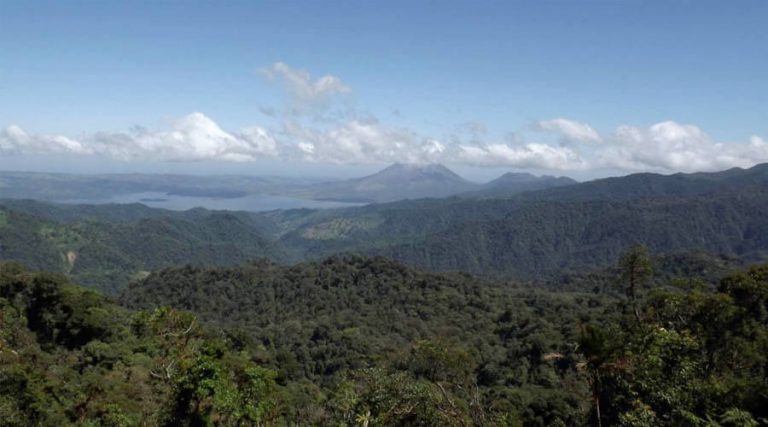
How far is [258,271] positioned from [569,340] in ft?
313

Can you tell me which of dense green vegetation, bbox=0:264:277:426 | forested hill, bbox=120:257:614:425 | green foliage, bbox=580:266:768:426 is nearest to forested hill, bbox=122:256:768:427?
green foliage, bbox=580:266:768:426

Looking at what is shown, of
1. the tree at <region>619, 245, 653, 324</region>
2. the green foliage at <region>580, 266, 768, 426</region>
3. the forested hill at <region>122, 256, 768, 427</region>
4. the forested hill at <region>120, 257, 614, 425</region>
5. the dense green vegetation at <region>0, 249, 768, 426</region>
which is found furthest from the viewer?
the forested hill at <region>120, 257, 614, 425</region>

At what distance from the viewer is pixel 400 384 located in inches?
770

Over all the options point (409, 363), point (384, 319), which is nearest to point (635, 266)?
point (409, 363)

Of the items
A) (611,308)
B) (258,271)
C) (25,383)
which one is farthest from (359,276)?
(25,383)

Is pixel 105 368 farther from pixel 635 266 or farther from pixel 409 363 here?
pixel 635 266

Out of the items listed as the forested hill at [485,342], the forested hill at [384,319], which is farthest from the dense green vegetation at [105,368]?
the forested hill at [384,319]

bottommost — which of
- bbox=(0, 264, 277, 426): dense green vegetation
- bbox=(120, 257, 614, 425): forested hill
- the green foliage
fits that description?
bbox=(120, 257, 614, 425): forested hill

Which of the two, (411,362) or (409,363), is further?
(409,363)

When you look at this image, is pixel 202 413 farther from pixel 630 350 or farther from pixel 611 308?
pixel 611 308

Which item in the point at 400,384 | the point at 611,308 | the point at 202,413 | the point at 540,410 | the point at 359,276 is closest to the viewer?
the point at 400,384

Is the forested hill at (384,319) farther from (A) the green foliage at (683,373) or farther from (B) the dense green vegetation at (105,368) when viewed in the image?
(B) the dense green vegetation at (105,368)

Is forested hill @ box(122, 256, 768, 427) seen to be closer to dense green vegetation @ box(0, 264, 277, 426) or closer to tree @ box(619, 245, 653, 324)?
tree @ box(619, 245, 653, 324)

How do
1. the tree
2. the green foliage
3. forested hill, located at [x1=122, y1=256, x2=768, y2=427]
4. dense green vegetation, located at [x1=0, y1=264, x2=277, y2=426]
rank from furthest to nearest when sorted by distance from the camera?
the tree → dense green vegetation, located at [x1=0, y1=264, x2=277, y2=426] → forested hill, located at [x1=122, y1=256, x2=768, y2=427] → the green foliage
